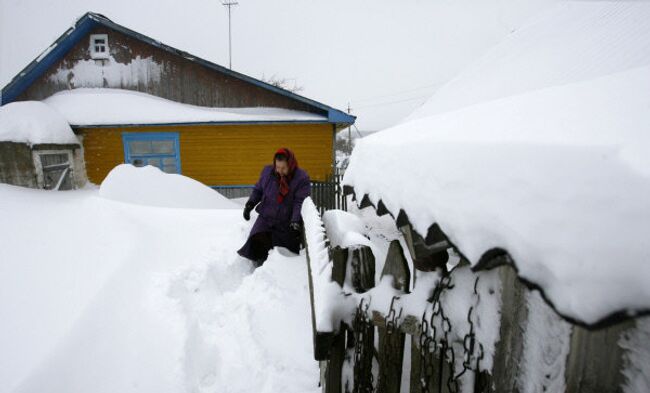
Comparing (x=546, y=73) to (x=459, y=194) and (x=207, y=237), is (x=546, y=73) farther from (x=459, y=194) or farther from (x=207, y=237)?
(x=207, y=237)

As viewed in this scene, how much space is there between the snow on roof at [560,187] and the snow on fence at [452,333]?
0.22ft

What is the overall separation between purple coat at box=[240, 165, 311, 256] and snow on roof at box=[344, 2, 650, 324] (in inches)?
89.2

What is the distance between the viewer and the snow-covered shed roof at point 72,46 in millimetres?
10523

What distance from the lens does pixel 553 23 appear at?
2.12 m

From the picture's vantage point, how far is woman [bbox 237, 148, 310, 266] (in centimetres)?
352

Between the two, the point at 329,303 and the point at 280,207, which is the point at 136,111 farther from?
the point at 329,303

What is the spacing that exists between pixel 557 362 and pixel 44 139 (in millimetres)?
12167

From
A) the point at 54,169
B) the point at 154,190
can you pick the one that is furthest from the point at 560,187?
the point at 54,169

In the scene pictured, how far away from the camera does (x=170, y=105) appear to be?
11164mm

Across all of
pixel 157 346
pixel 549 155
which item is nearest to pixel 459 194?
pixel 549 155

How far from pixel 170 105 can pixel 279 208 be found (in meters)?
9.74

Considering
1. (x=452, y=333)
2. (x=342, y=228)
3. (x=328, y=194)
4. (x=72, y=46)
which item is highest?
(x=72, y=46)

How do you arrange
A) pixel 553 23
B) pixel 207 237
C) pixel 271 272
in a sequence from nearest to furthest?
pixel 553 23 → pixel 271 272 → pixel 207 237

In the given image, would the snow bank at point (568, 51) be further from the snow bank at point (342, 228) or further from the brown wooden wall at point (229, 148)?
the brown wooden wall at point (229, 148)
